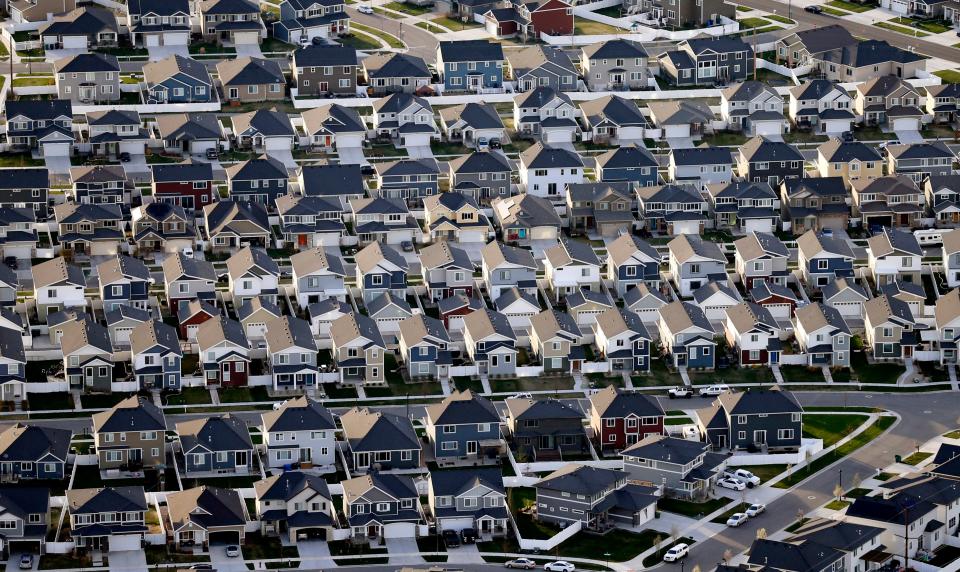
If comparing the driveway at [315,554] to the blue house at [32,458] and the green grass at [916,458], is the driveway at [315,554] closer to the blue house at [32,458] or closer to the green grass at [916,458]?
the blue house at [32,458]

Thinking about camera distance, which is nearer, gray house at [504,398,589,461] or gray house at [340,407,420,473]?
gray house at [340,407,420,473]

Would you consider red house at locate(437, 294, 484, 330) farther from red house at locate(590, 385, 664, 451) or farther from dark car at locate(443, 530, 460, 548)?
dark car at locate(443, 530, 460, 548)

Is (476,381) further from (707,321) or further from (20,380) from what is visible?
(20,380)

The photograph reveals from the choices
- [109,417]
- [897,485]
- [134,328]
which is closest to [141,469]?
[109,417]

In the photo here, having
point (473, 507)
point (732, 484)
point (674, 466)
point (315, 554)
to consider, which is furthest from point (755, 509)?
point (315, 554)

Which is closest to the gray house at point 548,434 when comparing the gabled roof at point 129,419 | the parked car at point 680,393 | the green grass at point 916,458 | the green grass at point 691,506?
the green grass at point 691,506

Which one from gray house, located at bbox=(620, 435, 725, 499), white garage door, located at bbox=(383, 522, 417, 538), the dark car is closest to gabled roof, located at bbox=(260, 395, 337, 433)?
white garage door, located at bbox=(383, 522, 417, 538)
